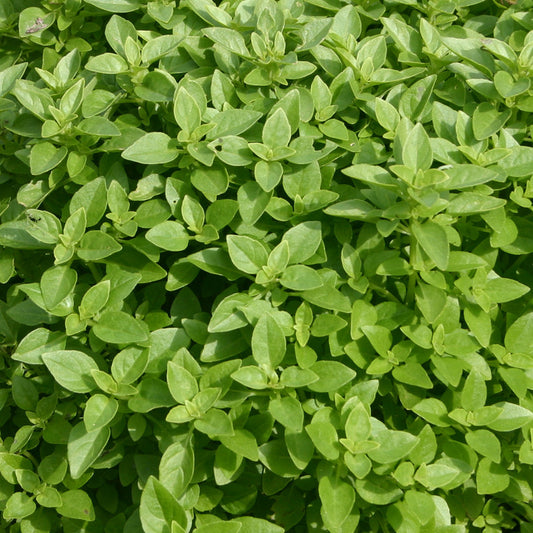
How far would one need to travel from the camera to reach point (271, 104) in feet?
8.43

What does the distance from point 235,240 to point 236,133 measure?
422 mm

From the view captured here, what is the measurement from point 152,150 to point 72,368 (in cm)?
81

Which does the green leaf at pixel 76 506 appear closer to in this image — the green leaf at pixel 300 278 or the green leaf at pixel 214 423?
the green leaf at pixel 214 423

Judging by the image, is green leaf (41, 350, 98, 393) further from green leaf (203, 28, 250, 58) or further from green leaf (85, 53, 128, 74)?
green leaf (203, 28, 250, 58)

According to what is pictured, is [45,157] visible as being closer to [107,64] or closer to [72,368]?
[107,64]

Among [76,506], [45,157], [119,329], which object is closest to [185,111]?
[45,157]

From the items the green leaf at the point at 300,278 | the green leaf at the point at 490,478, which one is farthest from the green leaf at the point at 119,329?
the green leaf at the point at 490,478

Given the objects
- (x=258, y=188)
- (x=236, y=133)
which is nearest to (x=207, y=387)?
(x=258, y=188)

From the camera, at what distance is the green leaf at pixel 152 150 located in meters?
2.27

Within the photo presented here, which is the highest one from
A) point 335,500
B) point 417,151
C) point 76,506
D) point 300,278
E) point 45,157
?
point 417,151

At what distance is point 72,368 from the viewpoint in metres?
2.13

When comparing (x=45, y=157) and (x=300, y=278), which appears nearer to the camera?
(x=300, y=278)

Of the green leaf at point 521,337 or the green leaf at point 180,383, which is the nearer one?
the green leaf at point 180,383

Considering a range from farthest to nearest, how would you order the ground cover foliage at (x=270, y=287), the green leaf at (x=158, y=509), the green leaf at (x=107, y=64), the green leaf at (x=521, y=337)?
the green leaf at (x=107, y=64) → the green leaf at (x=521, y=337) → the ground cover foliage at (x=270, y=287) → the green leaf at (x=158, y=509)
